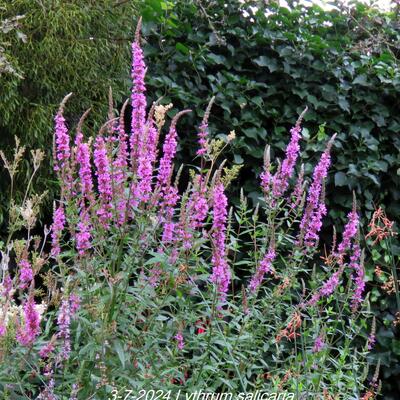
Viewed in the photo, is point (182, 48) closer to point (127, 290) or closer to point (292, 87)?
point (292, 87)

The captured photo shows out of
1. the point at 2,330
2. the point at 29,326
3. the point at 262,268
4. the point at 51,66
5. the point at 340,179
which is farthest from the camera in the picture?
the point at 340,179

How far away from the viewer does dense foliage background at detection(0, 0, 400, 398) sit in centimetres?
494

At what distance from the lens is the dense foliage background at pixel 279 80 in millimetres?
4941

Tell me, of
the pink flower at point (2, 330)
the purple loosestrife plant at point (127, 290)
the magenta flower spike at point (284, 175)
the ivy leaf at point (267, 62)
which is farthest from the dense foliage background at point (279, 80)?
the pink flower at point (2, 330)

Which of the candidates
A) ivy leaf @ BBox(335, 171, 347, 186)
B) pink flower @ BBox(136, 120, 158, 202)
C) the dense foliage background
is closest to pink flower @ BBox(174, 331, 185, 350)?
pink flower @ BBox(136, 120, 158, 202)

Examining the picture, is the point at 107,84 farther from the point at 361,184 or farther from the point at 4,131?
the point at 361,184

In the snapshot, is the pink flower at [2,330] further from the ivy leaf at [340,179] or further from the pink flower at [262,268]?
the ivy leaf at [340,179]

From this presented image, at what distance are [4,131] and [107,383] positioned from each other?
88.3 inches

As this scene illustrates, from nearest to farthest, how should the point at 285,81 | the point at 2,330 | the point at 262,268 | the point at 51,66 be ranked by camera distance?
1. the point at 2,330
2. the point at 262,268
3. the point at 51,66
4. the point at 285,81

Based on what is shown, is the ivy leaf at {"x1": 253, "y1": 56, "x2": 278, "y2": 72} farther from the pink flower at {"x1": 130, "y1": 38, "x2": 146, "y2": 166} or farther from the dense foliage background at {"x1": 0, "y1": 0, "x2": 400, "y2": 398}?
the pink flower at {"x1": 130, "y1": 38, "x2": 146, "y2": 166}

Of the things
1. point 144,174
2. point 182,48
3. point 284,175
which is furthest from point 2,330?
point 182,48

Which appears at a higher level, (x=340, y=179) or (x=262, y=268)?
(x=340, y=179)

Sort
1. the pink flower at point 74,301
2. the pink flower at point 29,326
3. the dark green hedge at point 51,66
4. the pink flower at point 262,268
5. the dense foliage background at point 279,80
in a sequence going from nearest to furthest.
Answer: the pink flower at point 29,326 → the pink flower at point 74,301 → the pink flower at point 262,268 → the dark green hedge at point 51,66 → the dense foliage background at point 279,80

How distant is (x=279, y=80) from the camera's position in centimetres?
532
